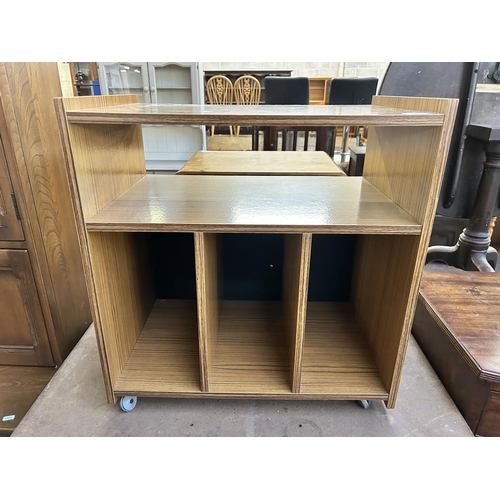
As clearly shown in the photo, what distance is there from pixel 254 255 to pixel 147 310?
0.48 metres

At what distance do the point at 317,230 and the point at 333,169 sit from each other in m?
0.84

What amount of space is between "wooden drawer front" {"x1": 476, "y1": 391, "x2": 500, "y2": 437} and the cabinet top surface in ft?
1.96

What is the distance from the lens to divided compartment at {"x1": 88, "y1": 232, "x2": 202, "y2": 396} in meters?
1.06

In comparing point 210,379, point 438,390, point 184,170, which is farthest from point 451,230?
point 210,379

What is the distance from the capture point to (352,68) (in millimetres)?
5824

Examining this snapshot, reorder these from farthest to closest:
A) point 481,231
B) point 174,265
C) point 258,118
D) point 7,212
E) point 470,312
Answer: point 481,231
point 174,265
point 470,312
point 7,212
point 258,118

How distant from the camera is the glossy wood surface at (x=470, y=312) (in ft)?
3.63

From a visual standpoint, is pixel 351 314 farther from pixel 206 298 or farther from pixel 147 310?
pixel 147 310

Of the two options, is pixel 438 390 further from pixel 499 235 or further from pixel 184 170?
pixel 499 235

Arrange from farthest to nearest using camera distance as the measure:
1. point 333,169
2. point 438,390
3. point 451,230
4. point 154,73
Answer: point 154,73 < point 451,230 < point 333,169 < point 438,390

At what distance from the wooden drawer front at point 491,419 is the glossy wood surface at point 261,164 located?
0.94 meters

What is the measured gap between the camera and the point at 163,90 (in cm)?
442

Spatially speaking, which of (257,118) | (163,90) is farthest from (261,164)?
(163,90)

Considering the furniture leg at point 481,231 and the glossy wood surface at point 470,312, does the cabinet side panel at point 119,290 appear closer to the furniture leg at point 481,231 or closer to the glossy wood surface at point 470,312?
the glossy wood surface at point 470,312
